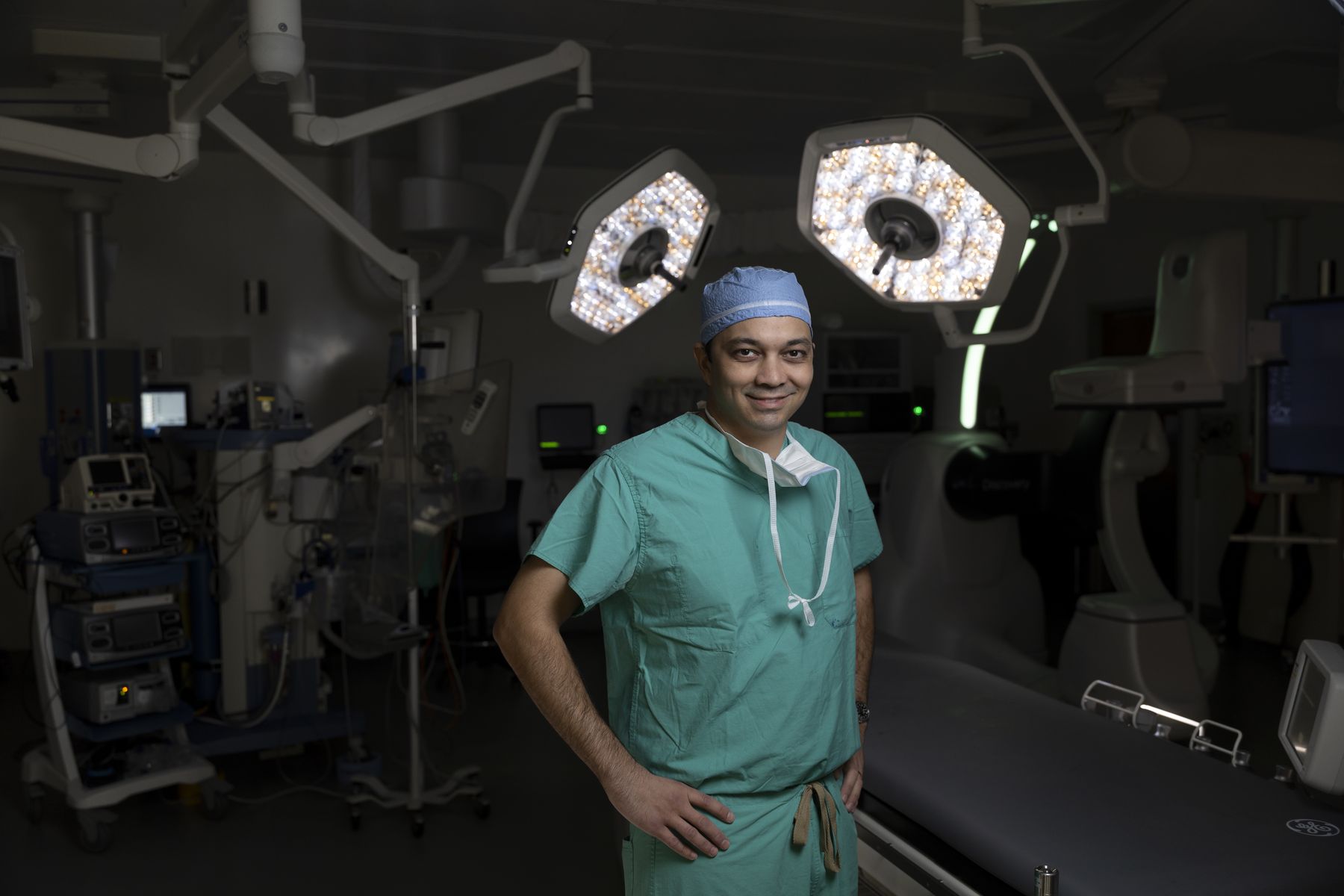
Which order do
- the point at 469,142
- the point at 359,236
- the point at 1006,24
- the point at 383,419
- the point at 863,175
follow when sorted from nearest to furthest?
1. the point at 863,175
2. the point at 359,236
3. the point at 383,419
4. the point at 1006,24
5. the point at 469,142

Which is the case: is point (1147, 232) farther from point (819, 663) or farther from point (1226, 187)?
point (819, 663)

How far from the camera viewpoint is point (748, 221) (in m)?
6.76

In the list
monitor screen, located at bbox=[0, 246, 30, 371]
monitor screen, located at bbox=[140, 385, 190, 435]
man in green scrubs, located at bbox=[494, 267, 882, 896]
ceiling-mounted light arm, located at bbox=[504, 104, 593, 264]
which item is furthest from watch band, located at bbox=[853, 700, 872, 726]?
monitor screen, located at bbox=[140, 385, 190, 435]

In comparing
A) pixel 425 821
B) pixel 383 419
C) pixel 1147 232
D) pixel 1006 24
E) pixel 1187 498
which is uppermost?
pixel 1006 24

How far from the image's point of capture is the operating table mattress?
1815mm

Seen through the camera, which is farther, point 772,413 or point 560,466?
point 560,466

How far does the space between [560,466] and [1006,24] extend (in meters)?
3.67

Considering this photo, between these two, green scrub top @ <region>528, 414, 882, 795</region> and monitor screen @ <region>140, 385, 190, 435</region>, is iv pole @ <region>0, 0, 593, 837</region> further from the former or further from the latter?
monitor screen @ <region>140, 385, 190, 435</region>

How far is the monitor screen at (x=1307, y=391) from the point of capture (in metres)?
3.96

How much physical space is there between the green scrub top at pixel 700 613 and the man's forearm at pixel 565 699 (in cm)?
9

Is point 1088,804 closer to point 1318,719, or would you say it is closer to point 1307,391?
point 1318,719

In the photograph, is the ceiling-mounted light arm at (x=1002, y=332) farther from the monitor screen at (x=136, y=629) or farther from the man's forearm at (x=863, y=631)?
the monitor screen at (x=136, y=629)

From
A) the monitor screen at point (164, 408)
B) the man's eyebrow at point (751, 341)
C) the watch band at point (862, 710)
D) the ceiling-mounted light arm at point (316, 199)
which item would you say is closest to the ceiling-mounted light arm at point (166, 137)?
the ceiling-mounted light arm at point (316, 199)

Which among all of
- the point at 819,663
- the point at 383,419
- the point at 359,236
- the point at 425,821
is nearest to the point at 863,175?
the point at 819,663
